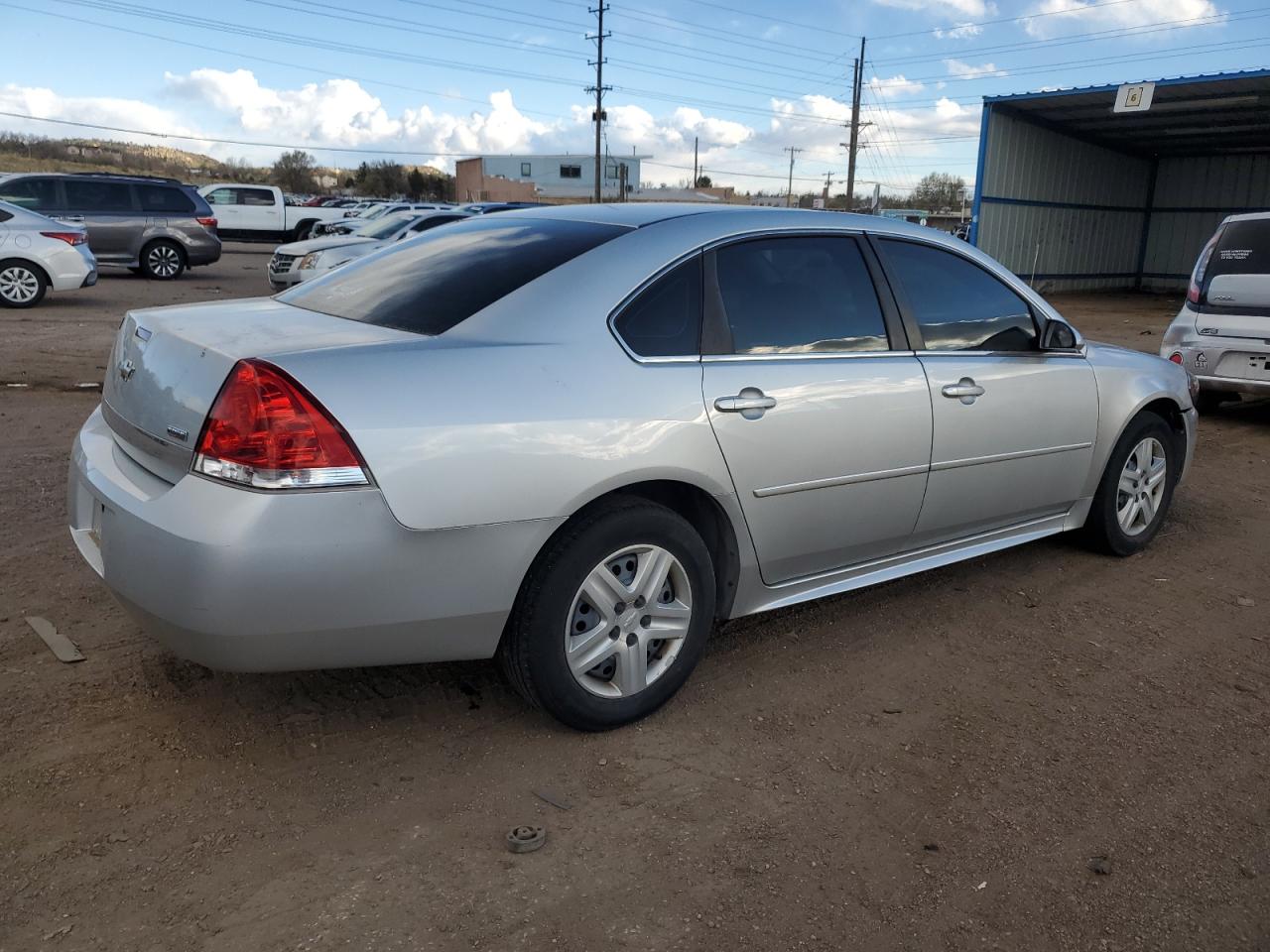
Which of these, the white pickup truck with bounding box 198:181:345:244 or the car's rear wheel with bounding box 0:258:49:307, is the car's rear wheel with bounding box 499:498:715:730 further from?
the white pickup truck with bounding box 198:181:345:244

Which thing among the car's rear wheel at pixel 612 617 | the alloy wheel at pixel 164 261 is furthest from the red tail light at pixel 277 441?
the alloy wheel at pixel 164 261

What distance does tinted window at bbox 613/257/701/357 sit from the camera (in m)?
3.12

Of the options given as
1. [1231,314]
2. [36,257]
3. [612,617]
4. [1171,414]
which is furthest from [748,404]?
[36,257]

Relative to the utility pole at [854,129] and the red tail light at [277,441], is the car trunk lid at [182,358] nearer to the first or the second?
the red tail light at [277,441]

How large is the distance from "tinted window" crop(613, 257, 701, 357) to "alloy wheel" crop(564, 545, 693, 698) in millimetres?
625

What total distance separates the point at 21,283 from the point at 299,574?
12973mm

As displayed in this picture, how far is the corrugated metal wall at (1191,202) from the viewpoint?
2697 cm

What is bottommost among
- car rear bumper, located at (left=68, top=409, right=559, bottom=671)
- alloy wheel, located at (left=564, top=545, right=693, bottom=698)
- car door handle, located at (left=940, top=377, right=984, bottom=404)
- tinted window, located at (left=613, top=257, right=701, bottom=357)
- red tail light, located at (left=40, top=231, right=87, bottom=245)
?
alloy wheel, located at (left=564, top=545, right=693, bottom=698)

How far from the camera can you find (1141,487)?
500 cm

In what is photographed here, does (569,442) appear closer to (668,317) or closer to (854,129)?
(668,317)

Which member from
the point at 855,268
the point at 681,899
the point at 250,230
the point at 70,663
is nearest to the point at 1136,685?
the point at 855,268

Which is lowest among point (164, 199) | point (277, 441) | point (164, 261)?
point (164, 261)

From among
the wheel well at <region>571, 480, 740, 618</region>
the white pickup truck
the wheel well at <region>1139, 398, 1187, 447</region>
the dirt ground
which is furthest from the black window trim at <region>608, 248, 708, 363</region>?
the white pickup truck

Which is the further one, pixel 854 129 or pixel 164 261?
pixel 854 129
